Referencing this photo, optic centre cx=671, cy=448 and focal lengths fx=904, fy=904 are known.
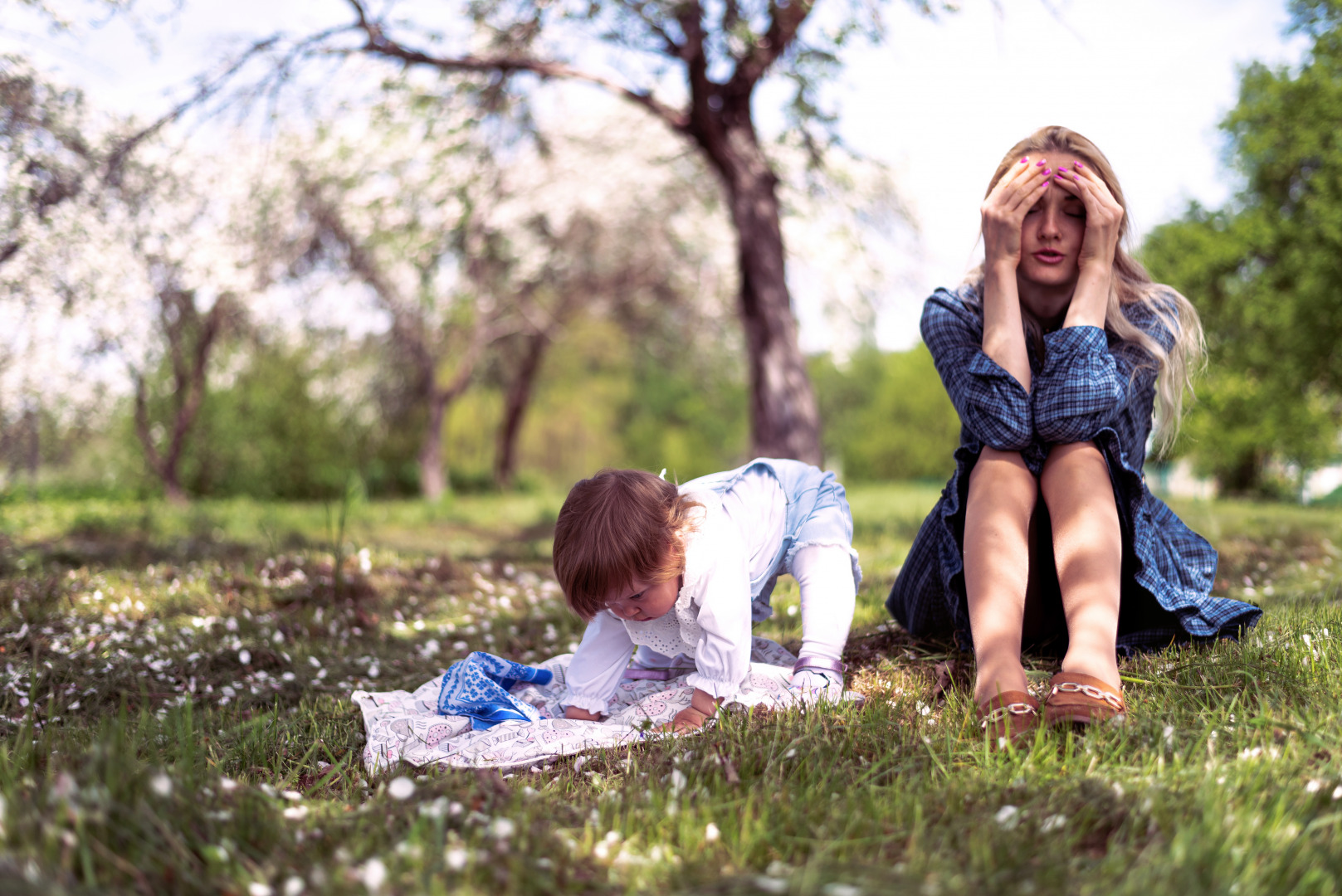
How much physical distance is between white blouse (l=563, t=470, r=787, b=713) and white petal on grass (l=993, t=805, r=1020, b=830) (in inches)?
37.7

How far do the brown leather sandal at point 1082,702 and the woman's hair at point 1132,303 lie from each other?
3.45ft

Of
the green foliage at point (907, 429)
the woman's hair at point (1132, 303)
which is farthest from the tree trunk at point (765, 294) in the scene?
the green foliage at point (907, 429)

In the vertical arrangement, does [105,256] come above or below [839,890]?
above

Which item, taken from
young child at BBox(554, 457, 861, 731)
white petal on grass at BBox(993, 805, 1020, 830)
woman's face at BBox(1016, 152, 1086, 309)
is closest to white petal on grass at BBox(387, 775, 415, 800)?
young child at BBox(554, 457, 861, 731)

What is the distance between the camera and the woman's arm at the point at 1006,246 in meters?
2.51

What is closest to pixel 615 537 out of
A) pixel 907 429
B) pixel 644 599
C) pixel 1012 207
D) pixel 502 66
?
pixel 644 599

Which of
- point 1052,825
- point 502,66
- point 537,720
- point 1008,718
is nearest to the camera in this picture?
point 1052,825

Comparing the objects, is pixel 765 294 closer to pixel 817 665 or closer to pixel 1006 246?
pixel 1006 246

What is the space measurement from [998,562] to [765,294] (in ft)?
17.1

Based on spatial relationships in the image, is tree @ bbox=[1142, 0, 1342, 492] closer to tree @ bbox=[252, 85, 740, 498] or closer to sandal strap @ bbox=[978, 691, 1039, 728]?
→ tree @ bbox=[252, 85, 740, 498]

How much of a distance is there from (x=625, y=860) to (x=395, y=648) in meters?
2.52

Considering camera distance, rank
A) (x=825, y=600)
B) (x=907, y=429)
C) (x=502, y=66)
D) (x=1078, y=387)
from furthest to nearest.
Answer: (x=907, y=429)
(x=502, y=66)
(x=825, y=600)
(x=1078, y=387)

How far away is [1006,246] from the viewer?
256cm

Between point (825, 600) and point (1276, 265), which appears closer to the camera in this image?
point (825, 600)
